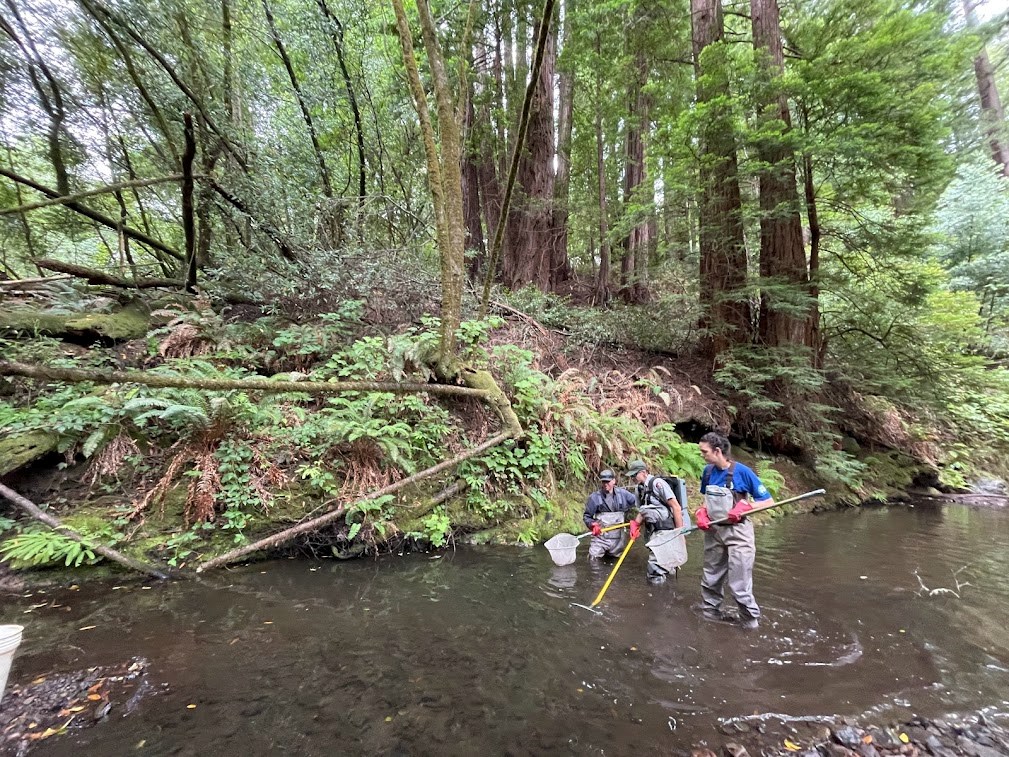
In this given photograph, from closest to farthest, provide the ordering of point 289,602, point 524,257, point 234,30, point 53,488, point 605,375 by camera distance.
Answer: point 289,602, point 53,488, point 234,30, point 605,375, point 524,257

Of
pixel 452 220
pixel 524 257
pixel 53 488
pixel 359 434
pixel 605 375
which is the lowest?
pixel 53 488

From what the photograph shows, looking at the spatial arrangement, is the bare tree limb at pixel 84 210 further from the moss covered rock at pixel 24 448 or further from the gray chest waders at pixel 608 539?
the gray chest waders at pixel 608 539

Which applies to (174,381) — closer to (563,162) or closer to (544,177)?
(544,177)

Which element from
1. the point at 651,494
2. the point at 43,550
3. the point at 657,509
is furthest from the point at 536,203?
the point at 43,550

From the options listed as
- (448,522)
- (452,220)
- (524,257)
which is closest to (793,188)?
(524,257)

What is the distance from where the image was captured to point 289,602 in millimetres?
4383

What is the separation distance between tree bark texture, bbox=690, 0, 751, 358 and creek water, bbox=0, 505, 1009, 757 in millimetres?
5504

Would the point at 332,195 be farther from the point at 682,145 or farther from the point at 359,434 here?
the point at 682,145

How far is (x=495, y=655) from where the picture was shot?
359 centimetres

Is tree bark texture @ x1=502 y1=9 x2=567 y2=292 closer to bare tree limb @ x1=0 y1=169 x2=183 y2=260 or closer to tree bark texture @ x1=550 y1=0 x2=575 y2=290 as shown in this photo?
tree bark texture @ x1=550 y1=0 x2=575 y2=290

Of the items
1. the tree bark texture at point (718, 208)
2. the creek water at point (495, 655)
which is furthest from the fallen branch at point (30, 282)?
the tree bark texture at point (718, 208)

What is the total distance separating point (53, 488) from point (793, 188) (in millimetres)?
11877

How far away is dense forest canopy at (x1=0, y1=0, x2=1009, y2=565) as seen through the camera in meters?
7.04

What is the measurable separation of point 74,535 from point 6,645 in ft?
10.3
